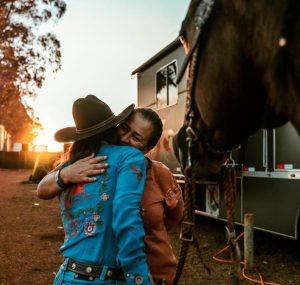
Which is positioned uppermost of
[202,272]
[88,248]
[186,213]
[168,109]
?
[168,109]

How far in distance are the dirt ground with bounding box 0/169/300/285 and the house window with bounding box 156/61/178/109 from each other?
2516mm

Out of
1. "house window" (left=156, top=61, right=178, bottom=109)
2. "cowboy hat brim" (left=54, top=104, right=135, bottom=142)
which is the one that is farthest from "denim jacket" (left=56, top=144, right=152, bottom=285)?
"house window" (left=156, top=61, right=178, bottom=109)

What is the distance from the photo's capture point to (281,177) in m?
5.43

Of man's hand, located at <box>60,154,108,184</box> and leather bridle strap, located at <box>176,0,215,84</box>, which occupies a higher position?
leather bridle strap, located at <box>176,0,215,84</box>

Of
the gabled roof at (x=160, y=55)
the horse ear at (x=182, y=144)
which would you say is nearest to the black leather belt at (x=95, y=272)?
the horse ear at (x=182, y=144)

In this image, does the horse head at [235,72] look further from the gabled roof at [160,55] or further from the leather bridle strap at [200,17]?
the gabled roof at [160,55]

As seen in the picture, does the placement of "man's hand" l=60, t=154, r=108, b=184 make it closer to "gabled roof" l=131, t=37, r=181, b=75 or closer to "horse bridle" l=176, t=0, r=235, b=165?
"horse bridle" l=176, t=0, r=235, b=165

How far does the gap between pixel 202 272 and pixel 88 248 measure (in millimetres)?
3719

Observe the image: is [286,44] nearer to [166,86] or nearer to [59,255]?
[59,255]

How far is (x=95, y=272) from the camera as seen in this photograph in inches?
79.5

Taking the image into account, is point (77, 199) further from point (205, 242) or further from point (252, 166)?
point (205, 242)

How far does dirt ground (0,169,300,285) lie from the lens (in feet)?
17.2

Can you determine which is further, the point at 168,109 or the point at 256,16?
the point at 168,109

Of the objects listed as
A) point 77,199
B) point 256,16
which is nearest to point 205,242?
point 77,199
